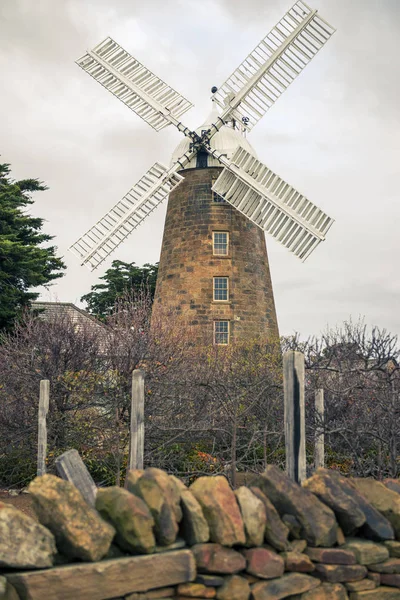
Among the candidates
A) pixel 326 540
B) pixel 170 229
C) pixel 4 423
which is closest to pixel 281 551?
pixel 326 540

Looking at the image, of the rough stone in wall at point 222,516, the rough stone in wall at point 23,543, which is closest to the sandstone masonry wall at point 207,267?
the rough stone in wall at point 222,516

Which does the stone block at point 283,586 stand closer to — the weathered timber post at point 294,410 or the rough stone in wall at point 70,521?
the rough stone in wall at point 70,521

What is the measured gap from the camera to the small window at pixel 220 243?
77.5ft

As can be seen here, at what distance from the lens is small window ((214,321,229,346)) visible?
23.0 meters

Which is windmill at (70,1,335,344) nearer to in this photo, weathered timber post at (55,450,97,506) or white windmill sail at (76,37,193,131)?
white windmill sail at (76,37,193,131)

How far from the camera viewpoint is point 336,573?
4.61 metres

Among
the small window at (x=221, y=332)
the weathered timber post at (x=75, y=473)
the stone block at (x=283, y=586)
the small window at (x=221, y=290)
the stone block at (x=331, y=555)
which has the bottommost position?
the stone block at (x=283, y=586)

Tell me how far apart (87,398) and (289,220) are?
9.93 meters

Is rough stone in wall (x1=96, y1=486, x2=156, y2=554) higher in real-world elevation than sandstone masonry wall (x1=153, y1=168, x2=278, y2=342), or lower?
lower

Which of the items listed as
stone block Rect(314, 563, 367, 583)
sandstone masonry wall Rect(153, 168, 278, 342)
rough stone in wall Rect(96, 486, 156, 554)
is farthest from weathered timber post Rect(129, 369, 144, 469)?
sandstone masonry wall Rect(153, 168, 278, 342)

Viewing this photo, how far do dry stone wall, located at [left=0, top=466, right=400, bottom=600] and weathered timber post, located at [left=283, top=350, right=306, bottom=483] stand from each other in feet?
3.67

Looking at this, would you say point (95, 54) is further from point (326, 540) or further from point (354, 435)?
point (326, 540)

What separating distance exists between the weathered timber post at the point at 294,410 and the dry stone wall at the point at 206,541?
112 cm

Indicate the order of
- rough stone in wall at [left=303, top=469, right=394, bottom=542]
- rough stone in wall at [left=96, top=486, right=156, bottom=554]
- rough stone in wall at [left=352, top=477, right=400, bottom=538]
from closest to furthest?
rough stone in wall at [left=96, top=486, right=156, bottom=554] → rough stone in wall at [left=303, top=469, right=394, bottom=542] → rough stone in wall at [left=352, top=477, right=400, bottom=538]
